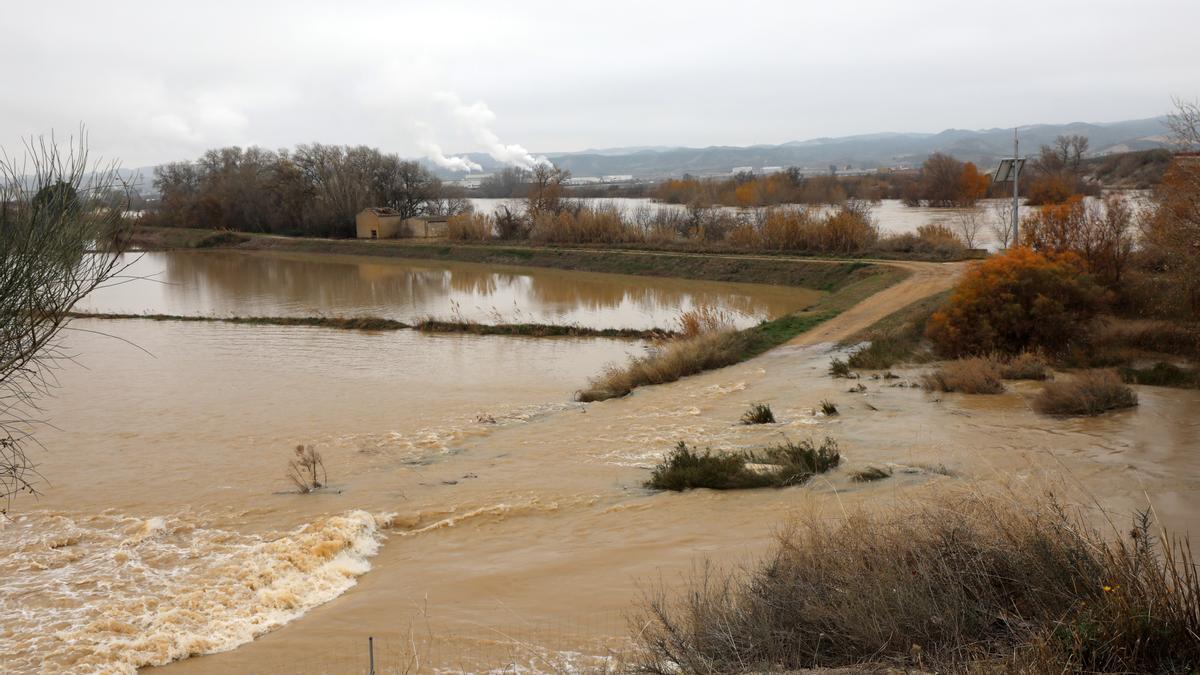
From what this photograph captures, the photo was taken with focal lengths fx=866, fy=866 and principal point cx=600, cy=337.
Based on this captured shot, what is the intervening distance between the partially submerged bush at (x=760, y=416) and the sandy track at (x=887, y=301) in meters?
7.29

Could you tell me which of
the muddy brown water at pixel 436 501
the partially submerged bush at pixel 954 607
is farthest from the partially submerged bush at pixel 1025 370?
the partially submerged bush at pixel 954 607

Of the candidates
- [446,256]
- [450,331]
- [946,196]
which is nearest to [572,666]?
[450,331]

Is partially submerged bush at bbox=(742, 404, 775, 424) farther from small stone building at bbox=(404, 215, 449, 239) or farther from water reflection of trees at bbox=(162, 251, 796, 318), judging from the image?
small stone building at bbox=(404, 215, 449, 239)

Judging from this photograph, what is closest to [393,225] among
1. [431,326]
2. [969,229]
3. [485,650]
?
[431,326]

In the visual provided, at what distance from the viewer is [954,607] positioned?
4.60 meters

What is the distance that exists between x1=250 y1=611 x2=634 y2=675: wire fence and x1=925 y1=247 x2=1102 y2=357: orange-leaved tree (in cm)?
1202

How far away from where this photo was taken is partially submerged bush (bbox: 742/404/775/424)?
12687 mm

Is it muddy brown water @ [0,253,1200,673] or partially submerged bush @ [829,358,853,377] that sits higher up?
partially submerged bush @ [829,358,853,377]

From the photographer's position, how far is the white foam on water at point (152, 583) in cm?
675

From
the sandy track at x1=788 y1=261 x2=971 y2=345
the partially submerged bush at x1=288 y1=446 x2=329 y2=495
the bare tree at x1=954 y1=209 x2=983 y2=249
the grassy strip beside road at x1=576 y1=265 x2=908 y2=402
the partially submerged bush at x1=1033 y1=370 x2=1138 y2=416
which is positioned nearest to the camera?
the partially submerged bush at x1=288 y1=446 x2=329 y2=495

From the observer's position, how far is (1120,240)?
19391 mm

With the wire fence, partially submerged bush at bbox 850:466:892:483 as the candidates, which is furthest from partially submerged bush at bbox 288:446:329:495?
partially submerged bush at bbox 850:466:892:483

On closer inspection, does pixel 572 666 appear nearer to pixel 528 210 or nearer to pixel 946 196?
pixel 528 210

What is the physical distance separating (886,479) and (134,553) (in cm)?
790
